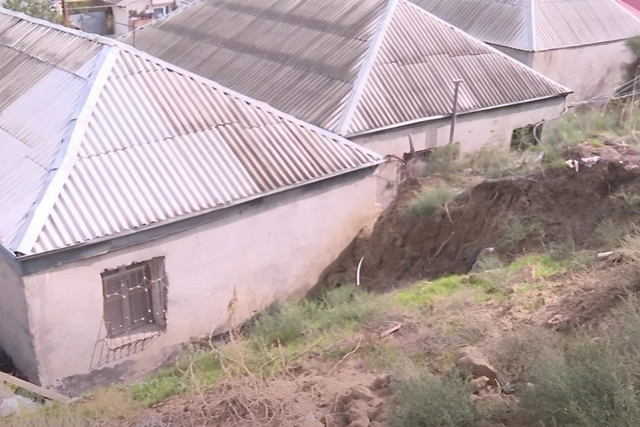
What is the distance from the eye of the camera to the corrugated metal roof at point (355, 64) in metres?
15.1

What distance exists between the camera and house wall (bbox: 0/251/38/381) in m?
8.77

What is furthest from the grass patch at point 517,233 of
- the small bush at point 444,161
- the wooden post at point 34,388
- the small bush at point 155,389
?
the wooden post at point 34,388

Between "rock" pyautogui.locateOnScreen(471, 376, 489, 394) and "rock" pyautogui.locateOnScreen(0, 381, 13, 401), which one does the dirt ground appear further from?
"rock" pyautogui.locateOnScreen(0, 381, 13, 401)

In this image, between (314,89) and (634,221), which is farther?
(314,89)

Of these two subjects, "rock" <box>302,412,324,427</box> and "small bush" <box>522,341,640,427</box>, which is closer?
"small bush" <box>522,341,640,427</box>

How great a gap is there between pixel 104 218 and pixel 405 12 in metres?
10.6

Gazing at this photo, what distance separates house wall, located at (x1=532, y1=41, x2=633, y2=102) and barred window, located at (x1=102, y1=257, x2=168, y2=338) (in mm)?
15571

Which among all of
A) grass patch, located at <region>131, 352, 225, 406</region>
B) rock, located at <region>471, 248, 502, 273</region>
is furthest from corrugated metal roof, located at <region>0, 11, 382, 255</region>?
rock, located at <region>471, 248, 502, 273</region>

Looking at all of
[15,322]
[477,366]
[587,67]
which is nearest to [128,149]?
Answer: [15,322]

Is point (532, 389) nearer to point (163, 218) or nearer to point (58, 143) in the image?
point (163, 218)

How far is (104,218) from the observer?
29.5 feet

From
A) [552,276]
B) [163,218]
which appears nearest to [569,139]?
[552,276]

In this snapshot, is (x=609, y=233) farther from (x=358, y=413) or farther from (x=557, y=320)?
(x=358, y=413)

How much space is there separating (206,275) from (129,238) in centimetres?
157
